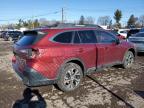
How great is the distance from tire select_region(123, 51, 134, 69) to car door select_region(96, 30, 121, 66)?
640mm

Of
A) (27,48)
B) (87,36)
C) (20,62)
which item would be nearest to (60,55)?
(27,48)

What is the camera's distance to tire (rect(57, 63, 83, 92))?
19.9 ft

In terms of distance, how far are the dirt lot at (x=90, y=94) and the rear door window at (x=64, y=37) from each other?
1.40 m

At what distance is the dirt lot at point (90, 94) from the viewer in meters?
5.32

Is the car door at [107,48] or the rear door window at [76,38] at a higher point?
the rear door window at [76,38]

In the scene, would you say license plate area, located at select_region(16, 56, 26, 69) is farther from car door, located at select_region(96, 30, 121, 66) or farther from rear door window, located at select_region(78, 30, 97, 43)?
car door, located at select_region(96, 30, 121, 66)

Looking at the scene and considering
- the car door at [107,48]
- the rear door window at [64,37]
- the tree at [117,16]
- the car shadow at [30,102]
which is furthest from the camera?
the tree at [117,16]

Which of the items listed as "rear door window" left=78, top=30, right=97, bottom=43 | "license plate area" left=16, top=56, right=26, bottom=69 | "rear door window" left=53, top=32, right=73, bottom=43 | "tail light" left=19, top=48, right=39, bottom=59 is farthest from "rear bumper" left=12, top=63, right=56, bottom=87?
"rear door window" left=78, top=30, right=97, bottom=43

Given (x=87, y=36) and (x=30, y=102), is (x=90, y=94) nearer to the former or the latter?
(x=30, y=102)

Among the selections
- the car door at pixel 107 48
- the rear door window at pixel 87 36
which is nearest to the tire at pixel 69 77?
the rear door window at pixel 87 36

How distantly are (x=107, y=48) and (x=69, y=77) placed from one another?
189cm

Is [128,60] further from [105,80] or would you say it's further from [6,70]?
[6,70]

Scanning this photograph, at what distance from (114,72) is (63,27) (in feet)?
9.87

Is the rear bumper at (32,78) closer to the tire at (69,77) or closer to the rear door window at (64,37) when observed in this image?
the tire at (69,77)
